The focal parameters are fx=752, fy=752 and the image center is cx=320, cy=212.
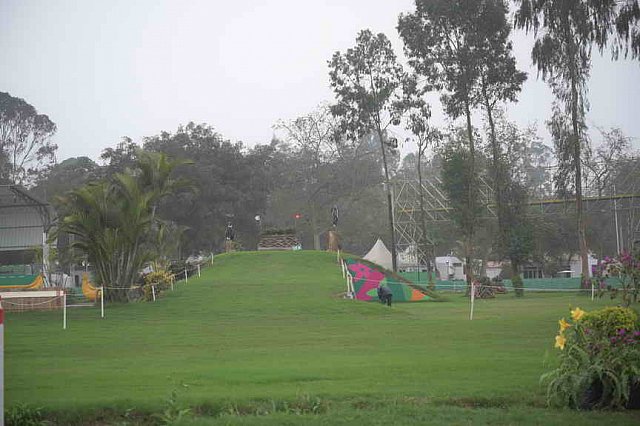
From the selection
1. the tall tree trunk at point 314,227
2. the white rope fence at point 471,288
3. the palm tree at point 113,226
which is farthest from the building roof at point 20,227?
the tall tree trunk at point 314,227

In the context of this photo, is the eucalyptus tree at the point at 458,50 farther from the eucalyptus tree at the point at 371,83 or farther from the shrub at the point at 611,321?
the shrub at the point at 611,321

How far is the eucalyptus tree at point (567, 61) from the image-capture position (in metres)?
40.1

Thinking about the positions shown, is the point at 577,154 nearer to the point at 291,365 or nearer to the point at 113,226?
the point at 113,226

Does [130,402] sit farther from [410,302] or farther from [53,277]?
[53,277]

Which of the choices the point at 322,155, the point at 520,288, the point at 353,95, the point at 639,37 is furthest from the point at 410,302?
the point at 322,155

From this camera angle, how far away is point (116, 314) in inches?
1053

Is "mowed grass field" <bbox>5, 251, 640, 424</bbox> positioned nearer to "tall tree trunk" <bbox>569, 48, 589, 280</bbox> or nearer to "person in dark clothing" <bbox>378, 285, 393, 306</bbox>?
"person in dark clothing" <bbox>378, 285, 393, 306</bbox>

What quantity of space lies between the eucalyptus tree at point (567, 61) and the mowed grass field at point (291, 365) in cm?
2071

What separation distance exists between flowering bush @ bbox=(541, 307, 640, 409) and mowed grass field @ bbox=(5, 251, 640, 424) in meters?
0.26

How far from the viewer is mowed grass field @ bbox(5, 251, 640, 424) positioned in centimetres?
852

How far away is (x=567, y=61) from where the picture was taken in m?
42.8

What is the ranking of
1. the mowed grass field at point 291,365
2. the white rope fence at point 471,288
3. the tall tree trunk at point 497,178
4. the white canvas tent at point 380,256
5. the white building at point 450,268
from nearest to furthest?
the mowed grass field at point 291,365 < the white rope fence at point 471,288 < the tall tree trunk at point 497,178 < the white canvas tent at point 380,256 < the white building at point 450,268

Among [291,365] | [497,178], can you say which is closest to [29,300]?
[291,365]

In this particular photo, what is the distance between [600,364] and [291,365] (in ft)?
17.6
